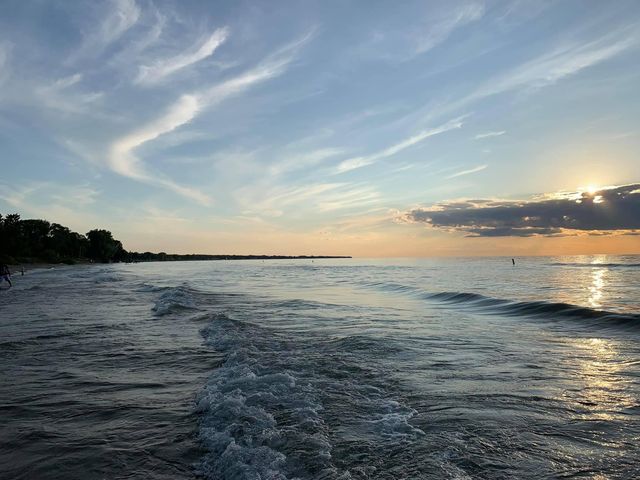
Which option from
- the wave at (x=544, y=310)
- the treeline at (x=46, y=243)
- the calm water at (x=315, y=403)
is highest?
the treeline at (x=46, y=243)

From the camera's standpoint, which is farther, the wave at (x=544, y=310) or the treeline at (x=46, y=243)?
the treeline at (x=46, y=243)

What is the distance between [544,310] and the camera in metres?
22.2

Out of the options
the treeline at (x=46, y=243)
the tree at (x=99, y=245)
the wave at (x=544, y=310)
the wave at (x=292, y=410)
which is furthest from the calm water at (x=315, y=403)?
the tree at (x=99, y=245)

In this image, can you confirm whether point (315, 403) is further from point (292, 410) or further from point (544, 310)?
point (544, 310)

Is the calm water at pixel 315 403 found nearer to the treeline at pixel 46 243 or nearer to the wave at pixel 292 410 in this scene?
the wave at pixel 292 410

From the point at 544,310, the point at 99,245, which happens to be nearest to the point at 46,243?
the point at 99,245

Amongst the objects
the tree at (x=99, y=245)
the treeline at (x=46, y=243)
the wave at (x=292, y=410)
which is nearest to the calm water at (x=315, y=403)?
the wave at (x=292, y=410)

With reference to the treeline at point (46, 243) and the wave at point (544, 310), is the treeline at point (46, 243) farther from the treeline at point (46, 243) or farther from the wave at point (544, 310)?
the wave at point (544, 310)

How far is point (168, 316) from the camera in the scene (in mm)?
19625

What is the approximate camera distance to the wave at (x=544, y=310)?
18.3m

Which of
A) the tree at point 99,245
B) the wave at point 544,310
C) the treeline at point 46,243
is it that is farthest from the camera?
the tree at point 99,245

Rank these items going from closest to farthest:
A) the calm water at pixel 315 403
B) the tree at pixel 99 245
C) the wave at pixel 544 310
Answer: the calm water at pixel 315 403 < the wave at pixel 544 310 < the tree at pixel 99 245

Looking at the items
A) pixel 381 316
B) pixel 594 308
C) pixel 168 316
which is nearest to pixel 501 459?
pixel 381 316

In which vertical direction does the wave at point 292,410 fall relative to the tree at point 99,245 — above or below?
below
